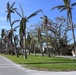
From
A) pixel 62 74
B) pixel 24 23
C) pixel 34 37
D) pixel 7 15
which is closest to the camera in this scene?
pixel 62 74

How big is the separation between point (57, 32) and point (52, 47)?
5384mm

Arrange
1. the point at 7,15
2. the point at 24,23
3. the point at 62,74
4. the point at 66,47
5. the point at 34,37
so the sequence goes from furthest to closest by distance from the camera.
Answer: the point at 34,37, the point at 66,47, the point at 7,15, the point at 24,23, the point at 62,74

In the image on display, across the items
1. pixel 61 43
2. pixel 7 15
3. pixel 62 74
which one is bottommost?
pixel 62 74

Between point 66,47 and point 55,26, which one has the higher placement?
point 55,26

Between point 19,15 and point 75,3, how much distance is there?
1260cm

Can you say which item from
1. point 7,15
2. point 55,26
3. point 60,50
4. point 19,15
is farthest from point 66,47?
point 19,15

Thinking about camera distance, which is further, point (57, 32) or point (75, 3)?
point (57, 32)

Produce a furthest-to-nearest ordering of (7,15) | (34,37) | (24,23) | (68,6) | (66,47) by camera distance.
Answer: (34,37)
(66,47)
(7,15)
(24,23)
(68,6)

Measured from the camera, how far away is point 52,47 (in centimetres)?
8206

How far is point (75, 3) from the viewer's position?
105 feet

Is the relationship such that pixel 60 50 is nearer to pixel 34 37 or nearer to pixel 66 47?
pixel 66 47

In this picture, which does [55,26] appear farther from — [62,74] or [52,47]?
[62,74]

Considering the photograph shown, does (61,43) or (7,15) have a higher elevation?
(7,15)

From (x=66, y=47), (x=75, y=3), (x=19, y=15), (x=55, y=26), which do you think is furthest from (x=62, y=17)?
(x=75, y=3)
